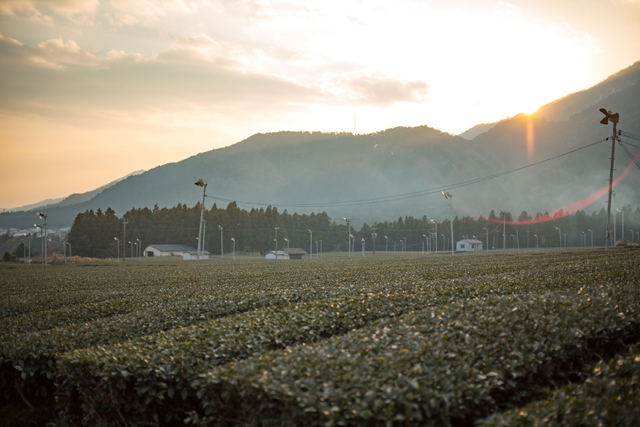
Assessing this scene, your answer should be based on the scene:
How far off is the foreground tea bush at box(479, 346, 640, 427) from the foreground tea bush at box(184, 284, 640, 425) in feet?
2.55

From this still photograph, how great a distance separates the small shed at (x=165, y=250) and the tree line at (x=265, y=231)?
2.15m

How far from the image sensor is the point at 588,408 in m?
5.54

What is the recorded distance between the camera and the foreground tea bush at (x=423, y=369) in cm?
610

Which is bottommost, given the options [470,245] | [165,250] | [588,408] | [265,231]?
[470,245]

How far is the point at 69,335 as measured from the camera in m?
12.7

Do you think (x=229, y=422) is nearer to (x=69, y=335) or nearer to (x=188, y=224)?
(x=69, y=335)

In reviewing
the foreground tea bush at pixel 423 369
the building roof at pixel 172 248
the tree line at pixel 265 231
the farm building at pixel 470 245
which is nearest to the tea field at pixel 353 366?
the foreground tea bush at pixel 423 369

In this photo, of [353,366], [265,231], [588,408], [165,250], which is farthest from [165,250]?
[588,408]

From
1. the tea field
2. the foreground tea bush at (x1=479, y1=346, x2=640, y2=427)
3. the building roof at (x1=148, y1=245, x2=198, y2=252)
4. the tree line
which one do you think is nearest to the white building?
the building roof at (x1=148, y1=245, x2=198, y2=252)

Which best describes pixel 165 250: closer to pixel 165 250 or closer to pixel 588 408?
pixel 165 250

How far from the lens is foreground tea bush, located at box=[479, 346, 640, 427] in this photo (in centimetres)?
532

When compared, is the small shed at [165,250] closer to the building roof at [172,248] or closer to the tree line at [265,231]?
the building roof at [172,248]

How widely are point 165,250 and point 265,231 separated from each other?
29004 millimetres

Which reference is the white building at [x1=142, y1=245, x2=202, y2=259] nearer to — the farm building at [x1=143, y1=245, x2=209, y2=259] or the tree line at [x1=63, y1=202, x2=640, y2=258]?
the farm building at [x1=143, y1=245, x2=209, y2=259]
